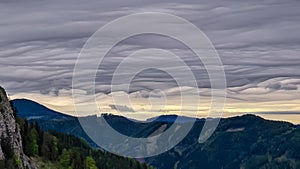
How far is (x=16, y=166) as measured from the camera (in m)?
199

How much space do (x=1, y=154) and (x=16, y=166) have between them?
712 centimetres

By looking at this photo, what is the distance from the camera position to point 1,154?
199500 millimetres
